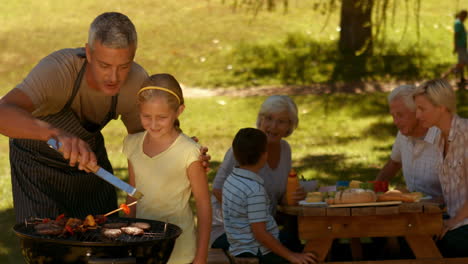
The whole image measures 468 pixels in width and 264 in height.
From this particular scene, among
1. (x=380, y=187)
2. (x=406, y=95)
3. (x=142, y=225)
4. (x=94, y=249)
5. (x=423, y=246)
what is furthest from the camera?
(x=406, y=95)

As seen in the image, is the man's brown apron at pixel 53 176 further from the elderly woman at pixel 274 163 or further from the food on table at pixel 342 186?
the food on table at pixel 342 186

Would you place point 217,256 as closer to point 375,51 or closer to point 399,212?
point 399,212

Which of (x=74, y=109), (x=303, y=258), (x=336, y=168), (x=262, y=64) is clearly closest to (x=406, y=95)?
(x=303, y=258)

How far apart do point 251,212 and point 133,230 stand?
1547 mm

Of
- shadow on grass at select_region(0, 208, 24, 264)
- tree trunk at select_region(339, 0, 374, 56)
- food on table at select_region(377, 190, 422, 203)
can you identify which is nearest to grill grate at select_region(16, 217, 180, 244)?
food on table at select_region(377, 190, 422, 203)

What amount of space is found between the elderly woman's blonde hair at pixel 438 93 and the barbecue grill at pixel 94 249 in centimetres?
231

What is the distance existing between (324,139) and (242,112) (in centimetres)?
223

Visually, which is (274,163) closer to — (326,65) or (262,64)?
(326,65)

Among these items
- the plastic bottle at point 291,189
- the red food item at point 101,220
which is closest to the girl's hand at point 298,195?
the plastic bottle at point 291,189

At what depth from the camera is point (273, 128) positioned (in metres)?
5.80

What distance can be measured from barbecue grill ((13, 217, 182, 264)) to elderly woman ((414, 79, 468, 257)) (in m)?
2.30

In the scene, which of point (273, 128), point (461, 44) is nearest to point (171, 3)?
point (461, 44)

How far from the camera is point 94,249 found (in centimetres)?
331

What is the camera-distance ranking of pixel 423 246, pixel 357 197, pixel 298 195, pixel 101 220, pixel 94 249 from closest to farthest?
pixel 94 249 < pixel 101 220 < pixel 357 197 < pixel 423 246 < pixel 298 195
